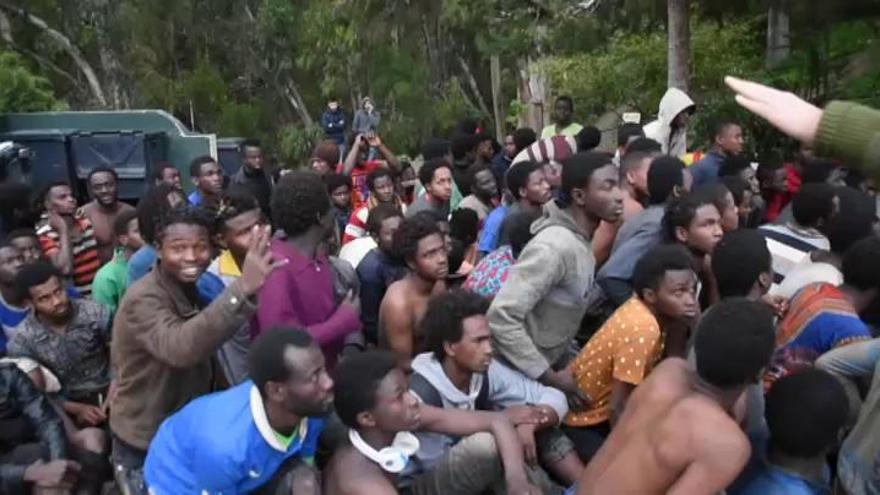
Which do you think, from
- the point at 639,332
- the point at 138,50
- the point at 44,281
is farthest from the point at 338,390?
the point at 138,50

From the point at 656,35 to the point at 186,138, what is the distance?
666 cm

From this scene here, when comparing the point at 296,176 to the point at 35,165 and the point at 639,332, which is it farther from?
the point at 35,165

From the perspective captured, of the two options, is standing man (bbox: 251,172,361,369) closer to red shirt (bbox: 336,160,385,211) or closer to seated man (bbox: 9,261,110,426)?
seated man (bbox: 9,261,110,426)

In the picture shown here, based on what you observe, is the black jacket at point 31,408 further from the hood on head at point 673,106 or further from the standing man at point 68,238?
the hood on head at point 673,106

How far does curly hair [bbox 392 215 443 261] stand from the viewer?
4598mm

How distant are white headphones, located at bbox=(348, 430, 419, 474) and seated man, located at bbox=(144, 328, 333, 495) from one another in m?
0.18

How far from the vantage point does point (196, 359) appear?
3.45 meters

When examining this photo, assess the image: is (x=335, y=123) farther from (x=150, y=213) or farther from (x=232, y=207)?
(x=232, y=207)

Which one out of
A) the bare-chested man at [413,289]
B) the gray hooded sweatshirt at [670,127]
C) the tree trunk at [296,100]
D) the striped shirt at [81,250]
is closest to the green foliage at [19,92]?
the tree trunk at [296,100]

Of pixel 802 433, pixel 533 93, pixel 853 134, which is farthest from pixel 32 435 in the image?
pixel 533 93

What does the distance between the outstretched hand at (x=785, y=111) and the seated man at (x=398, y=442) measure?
1.57 m

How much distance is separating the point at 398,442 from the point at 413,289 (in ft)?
3.49

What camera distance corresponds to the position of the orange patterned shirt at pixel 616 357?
158 inches

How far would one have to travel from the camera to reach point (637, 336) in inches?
159
